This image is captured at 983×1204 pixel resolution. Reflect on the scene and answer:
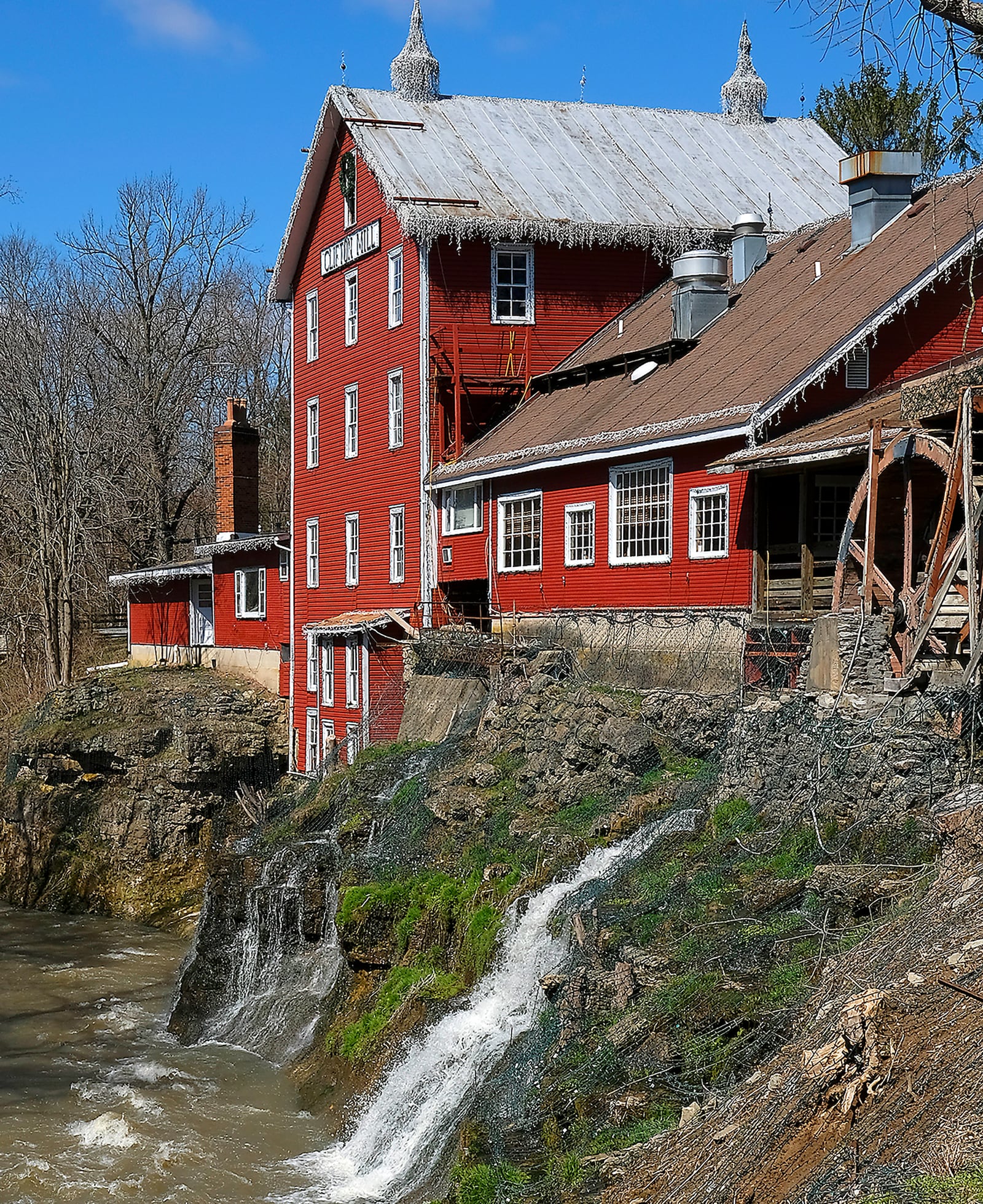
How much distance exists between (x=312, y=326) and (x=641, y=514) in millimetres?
15981

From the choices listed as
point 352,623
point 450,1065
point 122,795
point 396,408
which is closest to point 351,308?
point 396,408

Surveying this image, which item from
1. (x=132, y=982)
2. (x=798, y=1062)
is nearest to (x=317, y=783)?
(x=132, y=982)

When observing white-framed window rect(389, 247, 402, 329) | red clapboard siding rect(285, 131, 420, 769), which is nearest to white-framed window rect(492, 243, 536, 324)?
red clapboard siding rect(285, 131, 420, 769)

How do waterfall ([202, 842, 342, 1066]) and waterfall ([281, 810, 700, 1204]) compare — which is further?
waterfall ([202, 842, 342, 1066])

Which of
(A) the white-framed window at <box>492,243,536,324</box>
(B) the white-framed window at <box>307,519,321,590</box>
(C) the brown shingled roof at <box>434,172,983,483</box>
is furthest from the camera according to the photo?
(B) the white-framed window at <box>307,519,321,590</box>

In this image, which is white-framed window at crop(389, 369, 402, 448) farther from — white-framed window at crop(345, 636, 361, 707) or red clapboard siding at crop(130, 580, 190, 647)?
red clapboard siding at crop(130, 580, 190, 647)

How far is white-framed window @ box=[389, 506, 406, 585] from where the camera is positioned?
29531mm

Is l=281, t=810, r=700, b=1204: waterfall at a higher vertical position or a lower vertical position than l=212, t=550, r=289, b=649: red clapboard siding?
lower

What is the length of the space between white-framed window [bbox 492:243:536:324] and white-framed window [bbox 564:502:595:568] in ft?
22.7

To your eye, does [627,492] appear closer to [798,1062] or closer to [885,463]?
[885,463]

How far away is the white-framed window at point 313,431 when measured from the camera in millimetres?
34531

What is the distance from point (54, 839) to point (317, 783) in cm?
682

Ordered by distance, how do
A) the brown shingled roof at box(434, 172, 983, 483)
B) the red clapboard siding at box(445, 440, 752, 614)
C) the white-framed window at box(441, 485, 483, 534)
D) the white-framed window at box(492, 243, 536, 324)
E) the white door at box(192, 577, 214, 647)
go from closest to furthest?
1. the brown shingled roof at box(434, 172, 983, 483)
2. the red clapboard siding at box(445, 440, 752, 614)
3. the white-framed window at box(441, 485, 483, 534)
4. the white-framed window at box(492, 243, 536, 324)
5. the white door at box(192, 577, 214, 647)

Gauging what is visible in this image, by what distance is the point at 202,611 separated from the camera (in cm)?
4028
